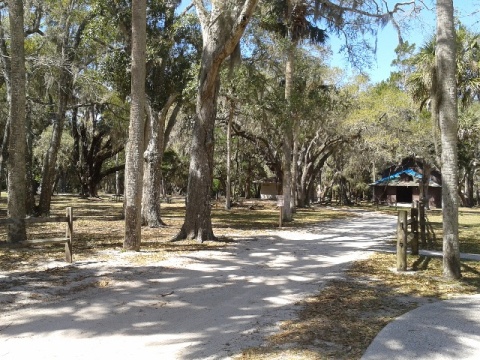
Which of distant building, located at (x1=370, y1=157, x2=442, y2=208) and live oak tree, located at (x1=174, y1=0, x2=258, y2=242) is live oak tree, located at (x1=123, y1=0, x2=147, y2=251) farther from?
distant building, located at (x1=370, y1=157, x2=442, y2=208)

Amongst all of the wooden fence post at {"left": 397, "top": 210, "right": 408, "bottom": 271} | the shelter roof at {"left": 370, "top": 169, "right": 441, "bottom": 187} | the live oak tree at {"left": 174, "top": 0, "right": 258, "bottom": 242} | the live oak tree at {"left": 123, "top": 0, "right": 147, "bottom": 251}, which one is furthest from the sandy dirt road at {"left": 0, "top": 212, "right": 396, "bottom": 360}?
the shelter roof at {"left": 370, "top": 169, "right": 441, "bottom": 187}

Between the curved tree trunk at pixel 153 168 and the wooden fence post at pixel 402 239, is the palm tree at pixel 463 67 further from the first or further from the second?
the wooden fence post at pixel 402 239

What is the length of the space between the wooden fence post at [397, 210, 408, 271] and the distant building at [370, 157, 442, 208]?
35437mm

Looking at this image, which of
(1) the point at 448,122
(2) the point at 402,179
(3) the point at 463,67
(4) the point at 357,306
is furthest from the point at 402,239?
(2) the point at 402,179

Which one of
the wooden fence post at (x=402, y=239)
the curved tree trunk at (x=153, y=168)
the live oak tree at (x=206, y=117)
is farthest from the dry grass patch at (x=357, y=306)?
the curved tree trunk at (x=153, y=168)

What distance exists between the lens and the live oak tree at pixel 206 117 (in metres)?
11.1

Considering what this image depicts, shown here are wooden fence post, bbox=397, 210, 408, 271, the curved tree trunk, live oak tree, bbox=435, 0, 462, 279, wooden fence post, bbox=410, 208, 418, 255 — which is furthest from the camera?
the curved tree trunk

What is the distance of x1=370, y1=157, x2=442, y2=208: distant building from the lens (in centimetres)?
4334

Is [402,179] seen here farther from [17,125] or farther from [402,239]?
[17,125]

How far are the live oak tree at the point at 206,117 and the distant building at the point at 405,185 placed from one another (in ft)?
111

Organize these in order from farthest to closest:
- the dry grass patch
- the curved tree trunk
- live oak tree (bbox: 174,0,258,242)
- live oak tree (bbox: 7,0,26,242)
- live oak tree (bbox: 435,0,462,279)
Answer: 1. the curved tree trunk
2. live oak tree (bbox: 174,0,258,242)
3. live oak tree (bbox: 7,0,26,242)
4. live oak tree (bbox: 435,0,462,279)
5. the dry grass patch

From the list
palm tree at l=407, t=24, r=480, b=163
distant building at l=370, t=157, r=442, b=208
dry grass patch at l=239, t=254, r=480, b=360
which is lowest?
dry grass patch at l=239, t=254, r=480, b=360

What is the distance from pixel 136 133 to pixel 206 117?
236cm

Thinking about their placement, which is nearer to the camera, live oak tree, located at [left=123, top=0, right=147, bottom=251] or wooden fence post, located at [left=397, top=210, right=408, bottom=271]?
wooden fence post, located at [left=397, top=210, right=408, bottom=271]
